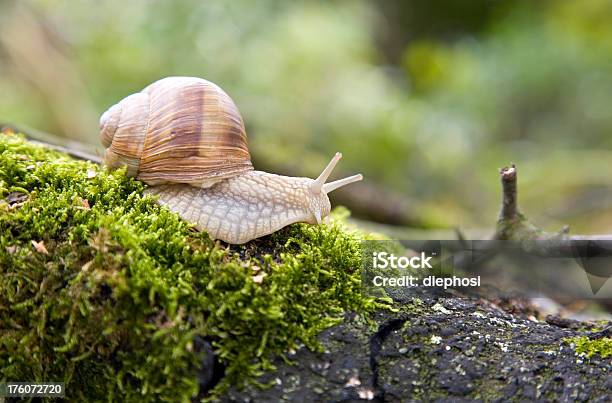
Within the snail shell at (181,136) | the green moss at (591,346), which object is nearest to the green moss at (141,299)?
the snail shell at (181,136)

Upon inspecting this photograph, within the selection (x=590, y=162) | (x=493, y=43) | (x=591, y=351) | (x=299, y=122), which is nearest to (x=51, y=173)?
(x=591, y=351)

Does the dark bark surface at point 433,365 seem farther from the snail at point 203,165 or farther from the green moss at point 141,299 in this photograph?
the snail at point 203,165

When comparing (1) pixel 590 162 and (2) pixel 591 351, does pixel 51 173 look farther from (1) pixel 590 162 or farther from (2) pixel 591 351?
(1) pixel 590 162

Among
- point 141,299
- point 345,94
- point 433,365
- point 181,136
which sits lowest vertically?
point 433,365

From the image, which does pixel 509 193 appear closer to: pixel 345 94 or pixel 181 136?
pixel 181 136

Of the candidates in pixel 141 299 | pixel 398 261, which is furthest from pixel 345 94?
pixel 141 299
